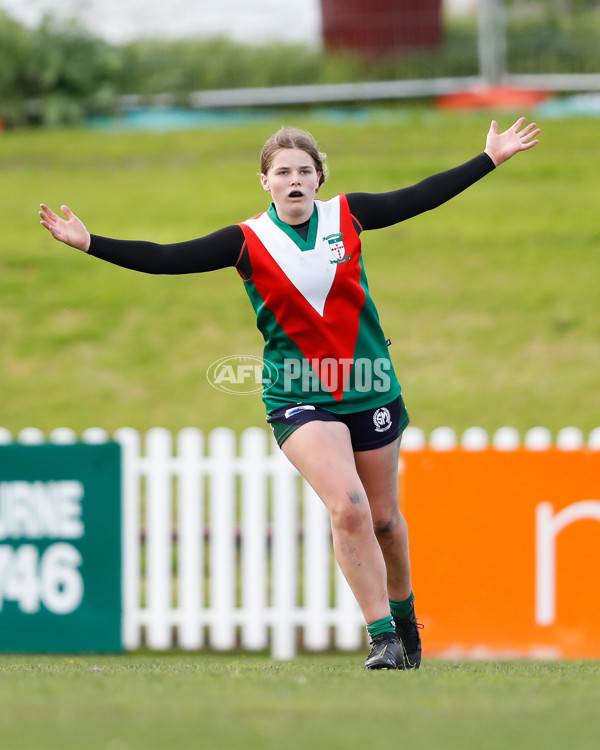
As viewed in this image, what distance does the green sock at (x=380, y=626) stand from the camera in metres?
4.04

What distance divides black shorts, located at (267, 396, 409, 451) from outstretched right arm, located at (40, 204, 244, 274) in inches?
23.7

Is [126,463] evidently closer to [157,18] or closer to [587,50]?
[587,50]

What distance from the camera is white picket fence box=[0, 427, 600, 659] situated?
22.3ft

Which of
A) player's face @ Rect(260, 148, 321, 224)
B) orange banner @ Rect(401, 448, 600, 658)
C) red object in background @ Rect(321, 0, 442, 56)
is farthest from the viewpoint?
red object in background @ Rect(321, 0, 442, 56)

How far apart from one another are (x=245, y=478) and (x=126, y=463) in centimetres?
74

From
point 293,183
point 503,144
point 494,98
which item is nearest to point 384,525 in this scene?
point 293,183

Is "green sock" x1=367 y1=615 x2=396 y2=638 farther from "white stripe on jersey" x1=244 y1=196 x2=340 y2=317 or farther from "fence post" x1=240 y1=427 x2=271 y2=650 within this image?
"fence post" x1=240 y1=427 x2=271 y2=650

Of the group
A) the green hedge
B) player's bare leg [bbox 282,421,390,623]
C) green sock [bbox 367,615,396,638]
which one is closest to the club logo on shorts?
player's bare leg [bbox 282,421,390,623]

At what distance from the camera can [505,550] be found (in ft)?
21.7

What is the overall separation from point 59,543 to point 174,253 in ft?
10.5

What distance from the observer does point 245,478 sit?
271 inches

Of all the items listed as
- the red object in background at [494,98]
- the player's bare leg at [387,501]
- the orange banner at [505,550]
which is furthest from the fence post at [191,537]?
the red object in background at [494,98]

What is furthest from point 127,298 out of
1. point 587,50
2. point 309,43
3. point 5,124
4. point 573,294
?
point 587,50

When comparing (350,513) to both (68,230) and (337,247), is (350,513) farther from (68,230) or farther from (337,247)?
(68,230)
